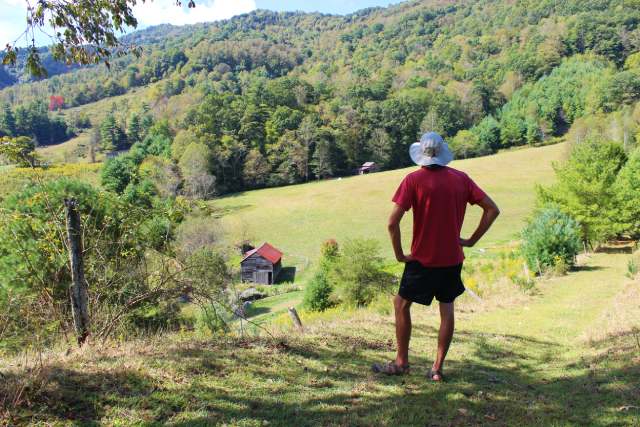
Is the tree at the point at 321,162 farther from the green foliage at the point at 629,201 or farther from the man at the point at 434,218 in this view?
the man at the point at 434,218

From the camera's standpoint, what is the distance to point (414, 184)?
13.4 ft

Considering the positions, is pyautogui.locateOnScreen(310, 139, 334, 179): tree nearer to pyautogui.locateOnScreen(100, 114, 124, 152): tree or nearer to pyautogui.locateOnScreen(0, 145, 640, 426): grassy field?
pyautogui.locateOnScreen(100, 114, 124, 152): tree

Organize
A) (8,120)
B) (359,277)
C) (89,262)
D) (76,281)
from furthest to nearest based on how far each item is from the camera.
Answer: (8,120) < (359,277) < (89,262) < (76,281)

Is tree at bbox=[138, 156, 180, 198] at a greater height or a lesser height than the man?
lesser

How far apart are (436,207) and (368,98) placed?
4417 inches

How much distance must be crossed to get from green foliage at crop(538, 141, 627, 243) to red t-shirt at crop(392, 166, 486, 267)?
2301 cm

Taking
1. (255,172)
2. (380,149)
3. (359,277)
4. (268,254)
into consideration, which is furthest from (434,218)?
(380,149)

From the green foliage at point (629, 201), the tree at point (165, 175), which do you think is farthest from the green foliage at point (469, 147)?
the green foliage at point (629, 201)

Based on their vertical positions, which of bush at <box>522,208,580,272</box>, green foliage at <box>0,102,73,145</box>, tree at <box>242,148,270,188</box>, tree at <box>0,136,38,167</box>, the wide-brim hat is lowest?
tree at <box>242,148,270,188</box>

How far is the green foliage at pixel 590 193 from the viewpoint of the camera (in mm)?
24078

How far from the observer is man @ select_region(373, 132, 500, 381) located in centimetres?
409

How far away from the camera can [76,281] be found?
4.95 m

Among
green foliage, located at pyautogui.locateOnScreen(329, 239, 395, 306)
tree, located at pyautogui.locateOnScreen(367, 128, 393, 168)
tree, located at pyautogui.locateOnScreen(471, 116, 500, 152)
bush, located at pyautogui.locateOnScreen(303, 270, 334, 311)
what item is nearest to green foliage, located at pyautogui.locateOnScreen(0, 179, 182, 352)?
green foliage, located at pyautogui.locateOnScreen(329, 239, 395, 306)

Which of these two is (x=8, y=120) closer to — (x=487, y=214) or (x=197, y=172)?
(x=197, y=172)
